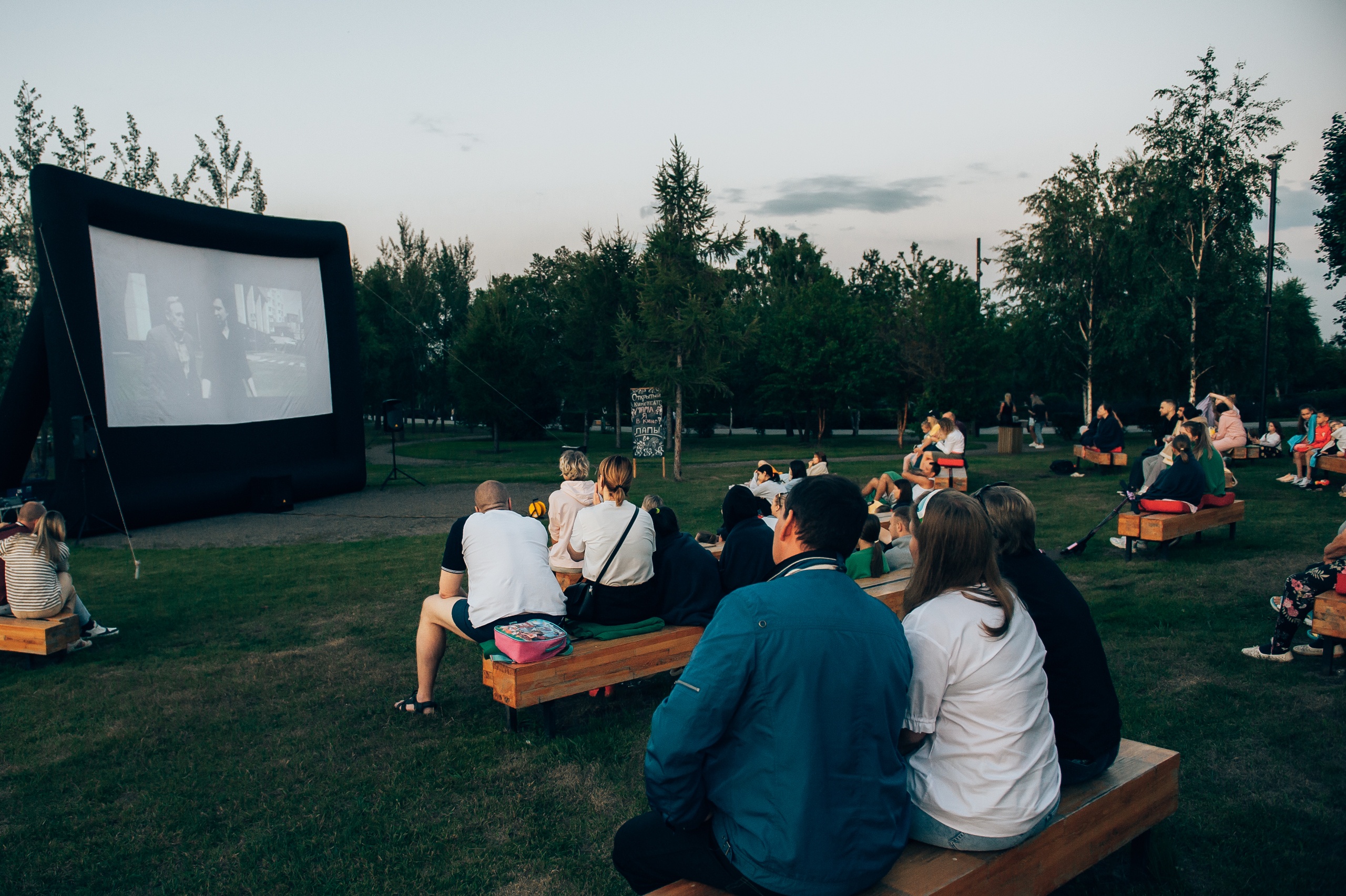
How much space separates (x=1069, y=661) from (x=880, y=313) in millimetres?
35196

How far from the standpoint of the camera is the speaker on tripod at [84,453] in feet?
38.4

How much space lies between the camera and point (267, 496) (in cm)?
1473

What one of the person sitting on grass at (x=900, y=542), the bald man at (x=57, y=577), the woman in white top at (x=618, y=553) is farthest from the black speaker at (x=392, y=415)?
the woman in white top at (x=618, y=553)

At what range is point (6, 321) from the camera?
1984cm

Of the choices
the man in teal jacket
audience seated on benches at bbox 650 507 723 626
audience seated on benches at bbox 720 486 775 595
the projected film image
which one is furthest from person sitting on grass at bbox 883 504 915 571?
the projected film image

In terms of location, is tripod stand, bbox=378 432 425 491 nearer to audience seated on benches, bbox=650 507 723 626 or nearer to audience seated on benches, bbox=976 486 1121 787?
audience seated on benches, bbox=650 507 723 626

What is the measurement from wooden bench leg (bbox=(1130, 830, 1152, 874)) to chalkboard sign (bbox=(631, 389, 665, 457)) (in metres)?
14.6

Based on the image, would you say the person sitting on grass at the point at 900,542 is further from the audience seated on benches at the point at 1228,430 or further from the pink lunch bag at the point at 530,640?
the audience seated on benches at the point at 1228,430

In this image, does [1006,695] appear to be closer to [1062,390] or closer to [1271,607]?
[1271,607]

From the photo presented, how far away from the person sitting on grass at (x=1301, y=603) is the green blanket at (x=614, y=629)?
4.04 metres

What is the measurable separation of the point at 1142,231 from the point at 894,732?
27432 millimetres

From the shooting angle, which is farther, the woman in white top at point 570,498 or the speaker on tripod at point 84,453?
the speaker on tripod at point 84,453

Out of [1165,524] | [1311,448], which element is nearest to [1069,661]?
[1165,524]

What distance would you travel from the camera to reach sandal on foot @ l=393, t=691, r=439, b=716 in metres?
5.00
